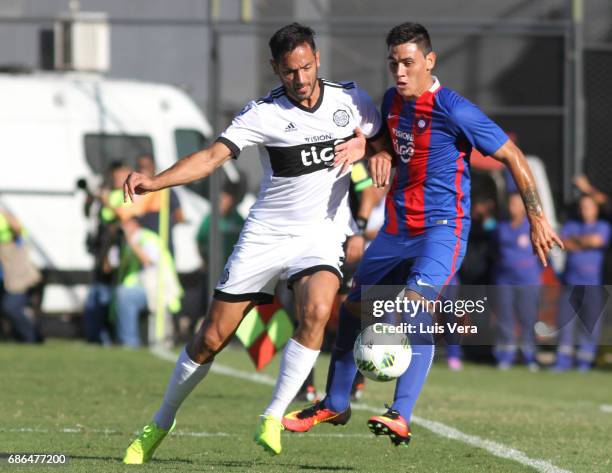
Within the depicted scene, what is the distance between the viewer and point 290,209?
787 cm

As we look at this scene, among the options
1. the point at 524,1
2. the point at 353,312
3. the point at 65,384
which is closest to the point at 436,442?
the point at 353,312

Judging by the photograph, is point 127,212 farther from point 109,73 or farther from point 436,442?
point 436,442

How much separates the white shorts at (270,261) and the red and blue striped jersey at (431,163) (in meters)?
0.42

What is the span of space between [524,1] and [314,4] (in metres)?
3.52

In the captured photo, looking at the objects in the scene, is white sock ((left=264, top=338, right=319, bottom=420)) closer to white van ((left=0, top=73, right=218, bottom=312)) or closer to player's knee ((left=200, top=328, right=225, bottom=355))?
player's knee ((left=200, top=328, right=225, bottom=355))

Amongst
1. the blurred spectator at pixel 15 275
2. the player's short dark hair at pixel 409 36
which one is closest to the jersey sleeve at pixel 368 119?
the player's short dark hair at pixel 409 36

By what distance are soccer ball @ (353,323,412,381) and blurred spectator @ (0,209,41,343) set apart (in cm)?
1013

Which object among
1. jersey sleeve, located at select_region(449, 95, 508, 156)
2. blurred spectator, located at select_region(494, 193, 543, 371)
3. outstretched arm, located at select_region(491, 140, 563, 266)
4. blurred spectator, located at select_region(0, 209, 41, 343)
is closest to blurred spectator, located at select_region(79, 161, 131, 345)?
blurred spectator, located at select_region(0, 209, 41, 343)

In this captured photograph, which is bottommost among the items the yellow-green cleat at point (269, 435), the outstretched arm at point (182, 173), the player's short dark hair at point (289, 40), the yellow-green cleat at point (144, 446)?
the yellow-green cleat at point (144, 446)

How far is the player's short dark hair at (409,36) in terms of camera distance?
775cm

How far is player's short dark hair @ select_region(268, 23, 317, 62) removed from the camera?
754cm

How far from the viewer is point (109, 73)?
20516 mm

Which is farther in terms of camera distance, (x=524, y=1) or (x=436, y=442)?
(x=524, y=1)

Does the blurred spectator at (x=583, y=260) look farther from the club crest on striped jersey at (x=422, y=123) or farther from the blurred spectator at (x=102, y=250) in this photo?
the club crest on striped jersey at (x=422, y=123)
